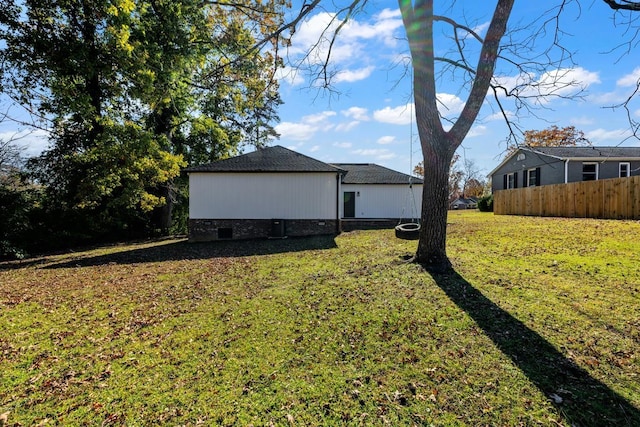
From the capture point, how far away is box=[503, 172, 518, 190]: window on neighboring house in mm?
24453

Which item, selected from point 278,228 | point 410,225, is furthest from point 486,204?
point 278,228

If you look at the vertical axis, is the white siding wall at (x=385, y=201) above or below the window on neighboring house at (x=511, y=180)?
below

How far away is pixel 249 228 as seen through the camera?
15484 millimetres

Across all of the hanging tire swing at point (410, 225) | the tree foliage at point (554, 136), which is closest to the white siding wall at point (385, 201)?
the hanging tire swing at point (410, 225)

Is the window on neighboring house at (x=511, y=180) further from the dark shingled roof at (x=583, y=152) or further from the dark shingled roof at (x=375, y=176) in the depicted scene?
the dark shingled roof at (x=375, y=176)

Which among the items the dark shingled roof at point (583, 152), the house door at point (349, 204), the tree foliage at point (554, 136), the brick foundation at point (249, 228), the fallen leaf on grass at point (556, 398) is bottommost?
the fallen leaf on grass at point (556, 398)

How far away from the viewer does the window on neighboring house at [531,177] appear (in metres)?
21.8

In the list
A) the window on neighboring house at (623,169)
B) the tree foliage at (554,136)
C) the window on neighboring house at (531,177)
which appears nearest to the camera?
the window on neighboring house at (623,169)

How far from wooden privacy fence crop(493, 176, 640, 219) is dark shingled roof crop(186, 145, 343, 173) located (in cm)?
1097

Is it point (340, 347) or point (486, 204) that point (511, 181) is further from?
point (340, 347)

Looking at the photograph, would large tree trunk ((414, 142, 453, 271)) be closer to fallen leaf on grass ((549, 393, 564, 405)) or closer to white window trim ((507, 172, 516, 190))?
fallen leaf on grass ((549, 393, 564, 405))

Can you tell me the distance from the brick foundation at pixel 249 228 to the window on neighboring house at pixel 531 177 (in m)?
15.4

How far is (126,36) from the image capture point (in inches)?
425

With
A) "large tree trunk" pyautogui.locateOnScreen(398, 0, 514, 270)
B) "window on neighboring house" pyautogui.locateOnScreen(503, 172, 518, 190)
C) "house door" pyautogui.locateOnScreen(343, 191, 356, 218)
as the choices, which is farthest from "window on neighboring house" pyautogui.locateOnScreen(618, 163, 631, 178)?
"large tree trunk" pyautogui.locateOnScreen(398, 0, 514, 270)
